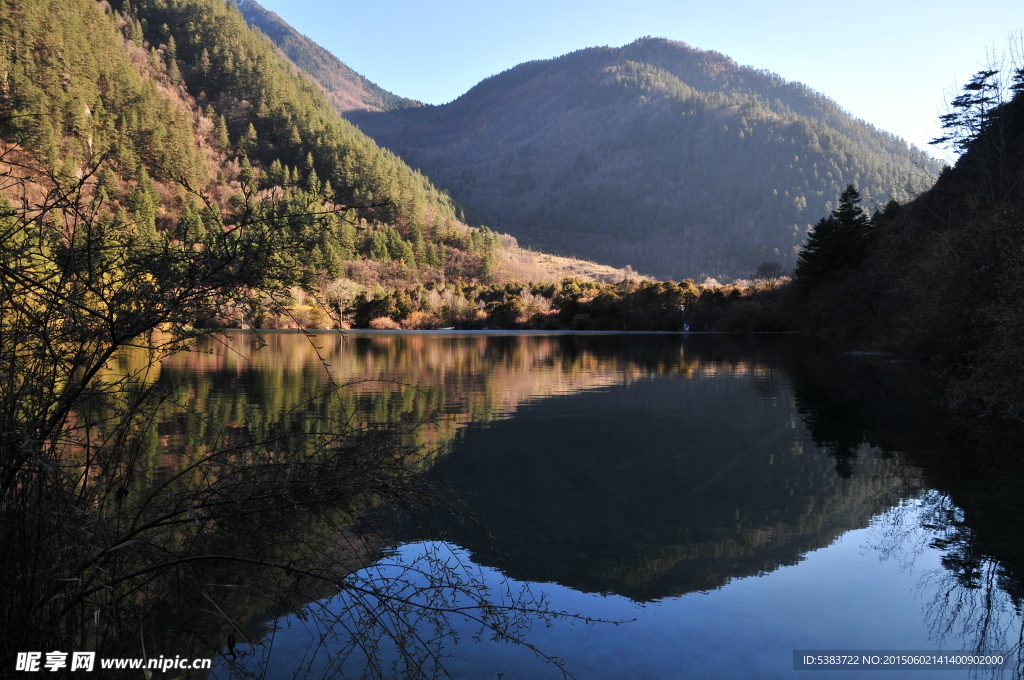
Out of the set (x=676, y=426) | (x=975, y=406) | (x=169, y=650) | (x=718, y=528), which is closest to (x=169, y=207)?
(x=169, y=650)

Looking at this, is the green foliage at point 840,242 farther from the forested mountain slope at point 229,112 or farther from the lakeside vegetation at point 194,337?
the forested mountain slope at point 229,112

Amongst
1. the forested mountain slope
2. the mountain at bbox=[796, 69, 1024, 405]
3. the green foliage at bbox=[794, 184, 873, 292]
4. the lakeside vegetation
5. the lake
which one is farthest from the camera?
the forested mountain slope

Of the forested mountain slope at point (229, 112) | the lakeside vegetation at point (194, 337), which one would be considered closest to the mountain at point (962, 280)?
the lakeside vegetation at point (194, 337)

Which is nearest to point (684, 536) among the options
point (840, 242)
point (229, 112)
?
point (840, 242)

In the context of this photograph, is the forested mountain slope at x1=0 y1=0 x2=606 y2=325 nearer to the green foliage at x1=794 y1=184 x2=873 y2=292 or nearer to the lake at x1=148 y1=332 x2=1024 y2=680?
the lake at x1=148 y1=332 x2=1024 y2=680

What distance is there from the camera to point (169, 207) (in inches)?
168

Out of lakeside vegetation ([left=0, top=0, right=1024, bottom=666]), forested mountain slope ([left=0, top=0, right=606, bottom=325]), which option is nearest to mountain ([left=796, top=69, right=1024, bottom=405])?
lakeside vegetation ([left=0, top=0, right=1024, bottom=666])

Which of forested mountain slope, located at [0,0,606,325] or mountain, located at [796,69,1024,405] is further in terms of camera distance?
forested mountain slope, located at [0,0,606,325]

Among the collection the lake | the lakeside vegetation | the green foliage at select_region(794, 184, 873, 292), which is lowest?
the lake

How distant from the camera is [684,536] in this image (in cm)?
611

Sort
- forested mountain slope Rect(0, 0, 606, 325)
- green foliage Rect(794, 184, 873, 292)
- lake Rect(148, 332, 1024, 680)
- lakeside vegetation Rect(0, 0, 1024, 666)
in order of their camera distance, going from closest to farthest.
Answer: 1. lakeside vegetation Rect(0, 0, 1024, 666)
2. lake Rect(148, 332, 1024, 680)
3. green foliage Rect(794, 184, 873, 292)
4. forested mountain slope Rect(0, 0, 606, 325)

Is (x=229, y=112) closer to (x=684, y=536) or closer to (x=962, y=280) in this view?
(x=962, y=280)

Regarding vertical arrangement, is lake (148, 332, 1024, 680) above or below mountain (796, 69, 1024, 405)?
below

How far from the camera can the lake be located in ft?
13.3
